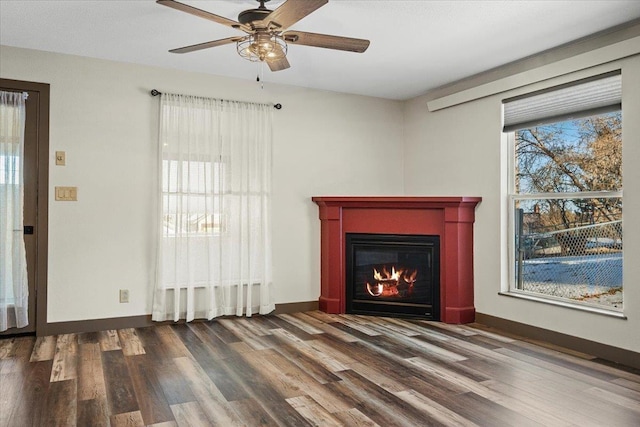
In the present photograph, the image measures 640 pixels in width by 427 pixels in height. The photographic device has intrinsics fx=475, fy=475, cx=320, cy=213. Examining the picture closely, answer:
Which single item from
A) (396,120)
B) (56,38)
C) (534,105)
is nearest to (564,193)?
(534,105)

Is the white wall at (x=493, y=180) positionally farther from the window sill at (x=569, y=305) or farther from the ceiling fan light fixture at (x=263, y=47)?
the ceiling fan light fixture at (x=263, y=47)

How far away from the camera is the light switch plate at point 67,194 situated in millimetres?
3998

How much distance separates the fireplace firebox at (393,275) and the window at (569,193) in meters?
0.77

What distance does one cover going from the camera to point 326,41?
2.80m

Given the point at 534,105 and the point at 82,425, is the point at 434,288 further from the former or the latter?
the point at 82,425

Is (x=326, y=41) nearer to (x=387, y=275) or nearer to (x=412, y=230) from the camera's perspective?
(x=412, y=230)

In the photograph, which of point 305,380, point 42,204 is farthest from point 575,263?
point 42,204

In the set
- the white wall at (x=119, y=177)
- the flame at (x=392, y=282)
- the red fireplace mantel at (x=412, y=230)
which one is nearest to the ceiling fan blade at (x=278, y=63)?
the white wall at (x=119, y=177)

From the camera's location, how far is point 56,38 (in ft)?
11.9

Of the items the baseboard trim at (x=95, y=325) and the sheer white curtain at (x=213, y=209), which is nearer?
the baseboard trim at (x=95, y=325)

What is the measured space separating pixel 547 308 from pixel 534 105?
168 centimetres

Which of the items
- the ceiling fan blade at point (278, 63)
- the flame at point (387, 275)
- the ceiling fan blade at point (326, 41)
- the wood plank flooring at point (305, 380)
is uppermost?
the ceiling fan blade at point (326, 41)

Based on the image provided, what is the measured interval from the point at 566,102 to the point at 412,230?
5.77 feet

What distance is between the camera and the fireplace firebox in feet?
15.2
